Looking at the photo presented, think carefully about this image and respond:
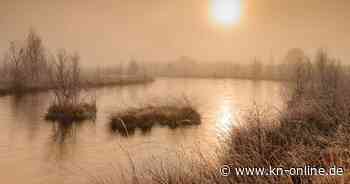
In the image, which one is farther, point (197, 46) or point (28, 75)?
point (28, 75)

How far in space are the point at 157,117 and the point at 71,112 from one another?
1.41m

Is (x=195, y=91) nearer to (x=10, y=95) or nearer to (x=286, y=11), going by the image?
(x=286, y=11)

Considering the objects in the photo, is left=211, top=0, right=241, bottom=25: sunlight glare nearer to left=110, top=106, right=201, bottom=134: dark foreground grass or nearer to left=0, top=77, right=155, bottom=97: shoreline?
left=110, top=106, right=201, bottom=134: dark foreground grass

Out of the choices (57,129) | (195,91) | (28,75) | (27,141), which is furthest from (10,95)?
(195,91)

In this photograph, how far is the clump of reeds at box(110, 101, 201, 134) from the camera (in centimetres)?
509

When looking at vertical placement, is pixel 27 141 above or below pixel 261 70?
below

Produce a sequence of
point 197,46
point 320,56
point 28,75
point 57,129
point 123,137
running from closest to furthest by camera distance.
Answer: point 123,137
point 57,129
point 320,56
point 197,46
point 28,75

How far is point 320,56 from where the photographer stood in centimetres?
526

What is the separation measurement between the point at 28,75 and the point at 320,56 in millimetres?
4791

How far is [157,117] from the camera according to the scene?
534 cm

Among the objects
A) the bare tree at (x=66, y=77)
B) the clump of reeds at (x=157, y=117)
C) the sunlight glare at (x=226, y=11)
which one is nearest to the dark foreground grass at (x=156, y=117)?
the clump of reeds at (x=157, y=117)

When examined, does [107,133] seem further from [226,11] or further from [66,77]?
[226,11]

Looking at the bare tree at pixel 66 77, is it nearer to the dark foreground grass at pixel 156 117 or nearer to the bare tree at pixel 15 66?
the bare tree at pixel 15 66

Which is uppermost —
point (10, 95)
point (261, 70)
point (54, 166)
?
point (261, 70)
